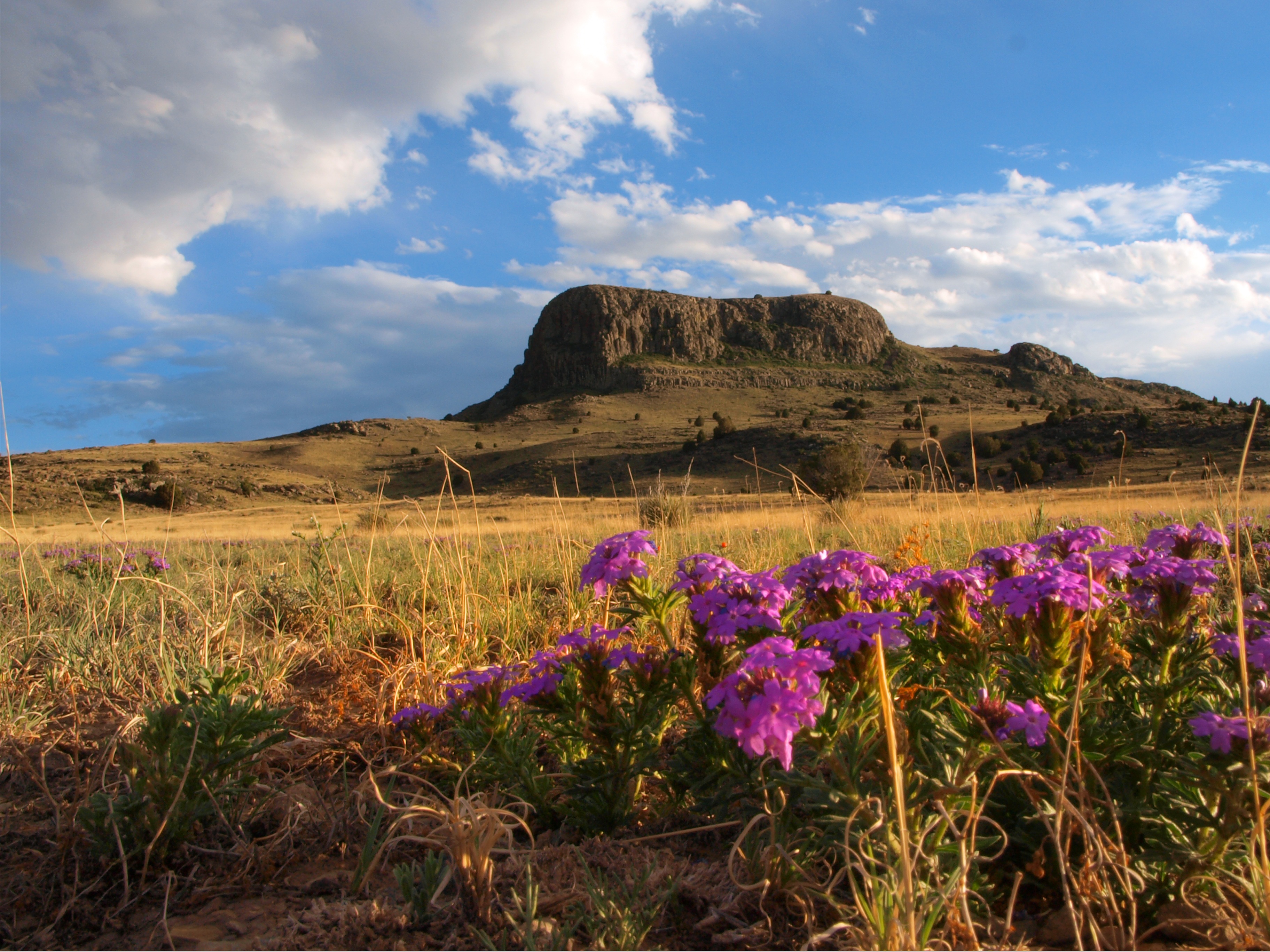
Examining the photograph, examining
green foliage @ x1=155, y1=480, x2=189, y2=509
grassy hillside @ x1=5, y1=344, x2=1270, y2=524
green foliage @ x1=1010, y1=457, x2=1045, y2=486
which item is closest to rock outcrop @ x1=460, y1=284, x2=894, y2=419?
grassy hillside @ x1=5, y1=344, x2=1270, y2=524

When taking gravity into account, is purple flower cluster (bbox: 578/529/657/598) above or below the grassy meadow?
above

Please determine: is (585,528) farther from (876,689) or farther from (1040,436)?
(1040,436)

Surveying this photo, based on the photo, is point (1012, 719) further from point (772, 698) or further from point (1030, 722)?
point (772, 698)

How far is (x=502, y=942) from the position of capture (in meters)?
1.43

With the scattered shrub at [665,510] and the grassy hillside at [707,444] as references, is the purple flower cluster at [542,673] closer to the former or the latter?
the grassy hillside at [707,444]

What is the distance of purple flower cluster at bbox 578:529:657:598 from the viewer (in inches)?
76.9

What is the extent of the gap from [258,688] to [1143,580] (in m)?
3.59

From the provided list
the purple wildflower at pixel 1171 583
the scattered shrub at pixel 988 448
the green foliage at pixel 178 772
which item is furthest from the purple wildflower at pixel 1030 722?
the scattered shrub at pixel 988 448

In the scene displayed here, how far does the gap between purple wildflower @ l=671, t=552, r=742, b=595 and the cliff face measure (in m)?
109

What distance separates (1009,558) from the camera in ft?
7.25

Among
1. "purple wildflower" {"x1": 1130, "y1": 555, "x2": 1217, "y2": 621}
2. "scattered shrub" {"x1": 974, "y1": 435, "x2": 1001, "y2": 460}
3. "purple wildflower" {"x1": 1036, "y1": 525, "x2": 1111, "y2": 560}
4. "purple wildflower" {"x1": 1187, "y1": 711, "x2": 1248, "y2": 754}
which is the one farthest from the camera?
"scattered shrub" {"x1": 974, "y1": 435, "x2": 1001, "y2": 460}

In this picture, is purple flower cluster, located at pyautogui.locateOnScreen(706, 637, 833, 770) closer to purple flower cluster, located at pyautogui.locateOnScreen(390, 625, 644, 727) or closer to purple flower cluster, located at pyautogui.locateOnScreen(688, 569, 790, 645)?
purple flower cluster, located at pyautogui.locateOnScreen(688, 569, 790, 645)

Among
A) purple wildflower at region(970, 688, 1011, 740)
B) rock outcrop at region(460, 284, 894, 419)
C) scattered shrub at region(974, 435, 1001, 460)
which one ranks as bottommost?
purple wildflower at region(970, 688, 1011, 740)

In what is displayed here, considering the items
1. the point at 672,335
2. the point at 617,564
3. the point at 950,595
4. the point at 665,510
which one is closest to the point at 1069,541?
the point at 950,595
